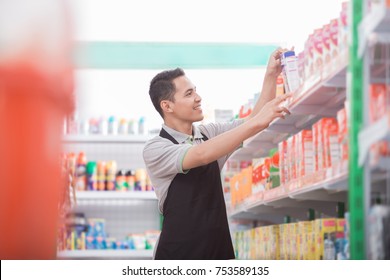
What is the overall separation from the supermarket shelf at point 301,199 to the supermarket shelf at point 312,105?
0.34 meters

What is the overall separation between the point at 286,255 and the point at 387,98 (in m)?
1.51

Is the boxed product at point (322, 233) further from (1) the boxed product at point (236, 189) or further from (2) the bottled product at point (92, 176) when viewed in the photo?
(2) the bottled product at point (92, 176)

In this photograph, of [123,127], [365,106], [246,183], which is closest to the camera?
[365,106]

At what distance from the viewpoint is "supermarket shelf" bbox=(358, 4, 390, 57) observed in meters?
2.01

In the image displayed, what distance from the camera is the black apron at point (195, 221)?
2.88m

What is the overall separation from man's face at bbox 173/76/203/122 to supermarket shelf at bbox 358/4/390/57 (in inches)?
37.5

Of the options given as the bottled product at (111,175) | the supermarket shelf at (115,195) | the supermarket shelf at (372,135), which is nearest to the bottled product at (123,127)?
the bottled product at (111,175)

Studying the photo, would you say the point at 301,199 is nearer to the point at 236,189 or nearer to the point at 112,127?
the point at 236,189

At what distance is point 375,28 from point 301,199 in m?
1.64

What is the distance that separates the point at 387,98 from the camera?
2.04 m

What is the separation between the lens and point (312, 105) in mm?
3279

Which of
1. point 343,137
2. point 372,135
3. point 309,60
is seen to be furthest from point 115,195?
point 372,135

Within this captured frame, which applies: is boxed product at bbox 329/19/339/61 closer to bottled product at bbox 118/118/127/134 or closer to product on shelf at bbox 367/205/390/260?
product on shelf at bbox 367/205/390/260
